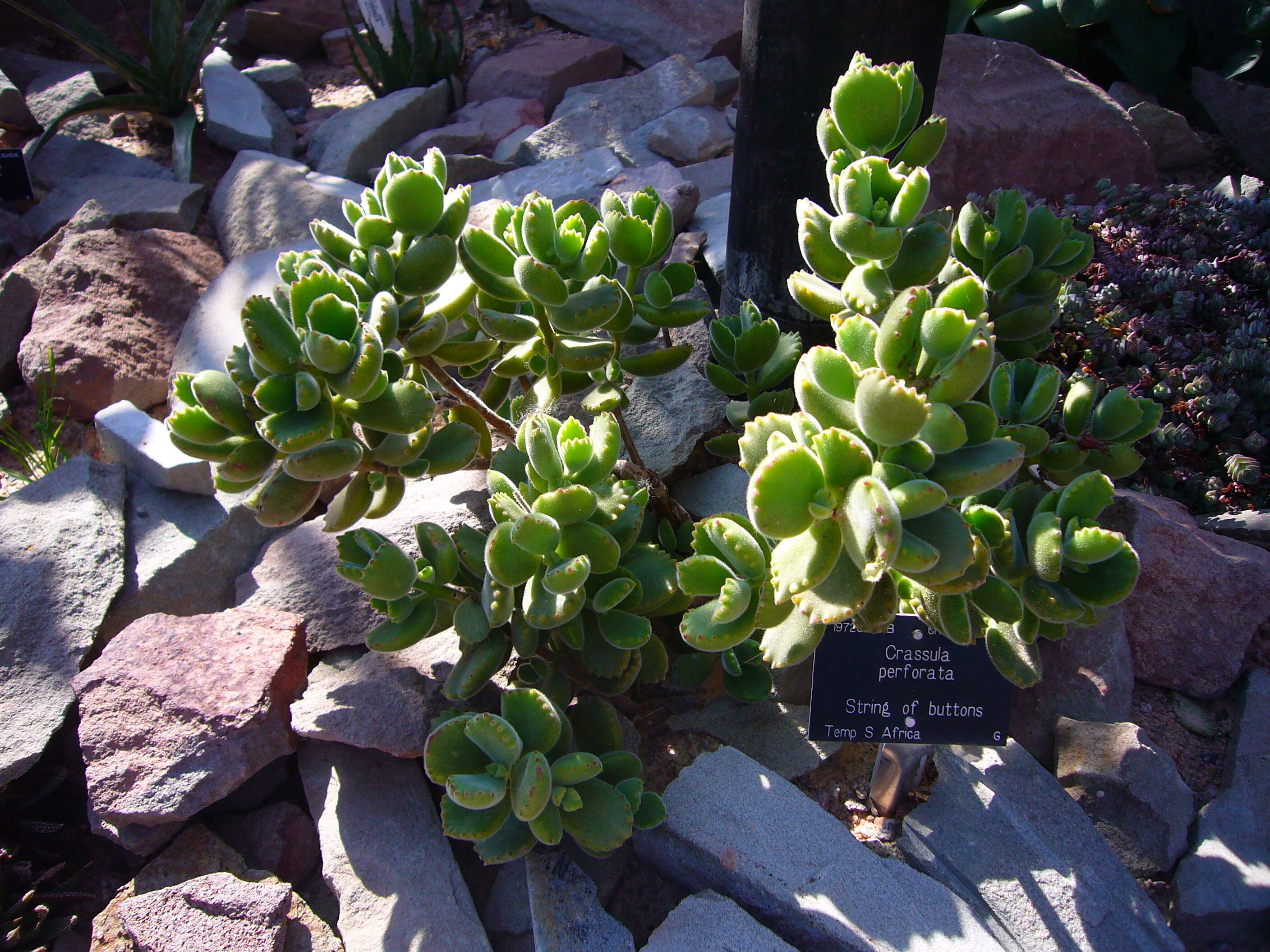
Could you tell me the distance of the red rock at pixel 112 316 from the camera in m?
2.39

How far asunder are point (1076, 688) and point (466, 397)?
1.21 meters

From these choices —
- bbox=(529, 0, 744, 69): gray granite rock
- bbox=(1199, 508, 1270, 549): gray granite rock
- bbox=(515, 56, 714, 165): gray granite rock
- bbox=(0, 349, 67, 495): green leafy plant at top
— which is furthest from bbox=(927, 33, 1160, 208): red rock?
bbox=(0, 349, 67, 495): green leafy plant at top

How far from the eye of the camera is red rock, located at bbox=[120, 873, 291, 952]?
1342 millimetres

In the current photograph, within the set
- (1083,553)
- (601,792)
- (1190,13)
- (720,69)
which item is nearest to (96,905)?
(601,792)

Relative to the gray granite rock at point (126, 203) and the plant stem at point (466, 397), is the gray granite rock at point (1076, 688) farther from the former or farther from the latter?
the gray granite rock at point (126, 203)

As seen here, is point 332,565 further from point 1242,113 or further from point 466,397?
point 1242,113

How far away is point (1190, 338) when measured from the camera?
7.10 ft

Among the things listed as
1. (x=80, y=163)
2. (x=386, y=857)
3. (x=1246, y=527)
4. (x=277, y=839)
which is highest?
(x=80, y=163)

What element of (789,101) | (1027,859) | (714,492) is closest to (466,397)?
(714,492)

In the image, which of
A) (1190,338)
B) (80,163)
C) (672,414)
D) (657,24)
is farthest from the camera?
(657,24)

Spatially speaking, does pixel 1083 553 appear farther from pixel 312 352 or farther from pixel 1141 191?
pixel 1141 191

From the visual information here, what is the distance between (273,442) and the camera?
1.01 meters

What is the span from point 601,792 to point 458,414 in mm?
628

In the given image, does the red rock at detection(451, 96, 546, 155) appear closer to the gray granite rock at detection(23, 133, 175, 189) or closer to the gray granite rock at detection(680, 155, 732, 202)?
the gray granite rock at detection(680, 155, 732, 202)
